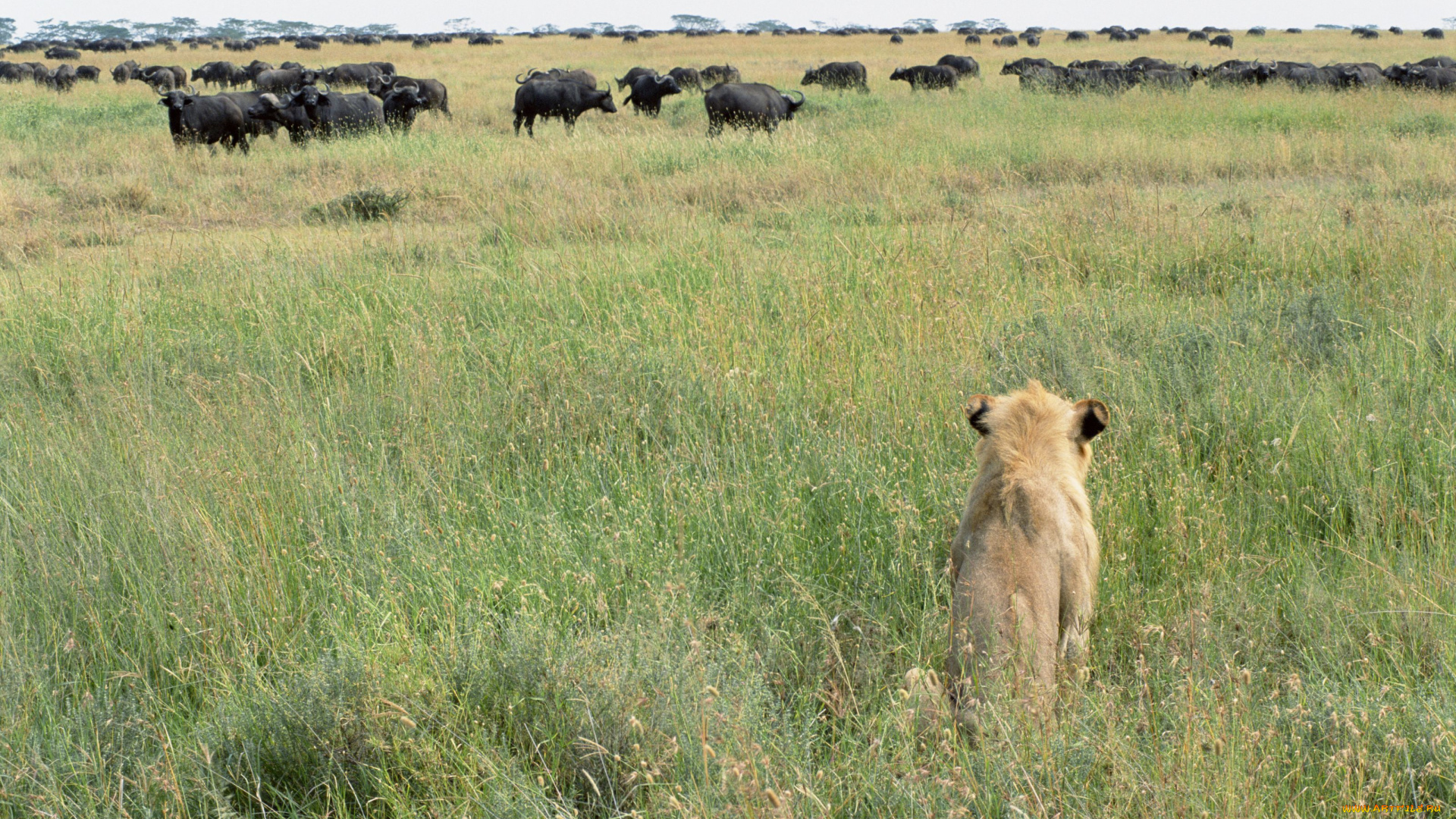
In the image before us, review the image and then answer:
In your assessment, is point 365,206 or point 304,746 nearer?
point 304,746

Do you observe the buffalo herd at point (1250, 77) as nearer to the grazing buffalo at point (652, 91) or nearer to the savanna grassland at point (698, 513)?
the grazing buffalo at point (652, 91)

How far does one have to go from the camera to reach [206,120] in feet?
55.0

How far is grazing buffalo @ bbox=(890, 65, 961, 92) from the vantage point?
90.0ft

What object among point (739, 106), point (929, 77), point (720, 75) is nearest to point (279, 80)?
point (720, 75)

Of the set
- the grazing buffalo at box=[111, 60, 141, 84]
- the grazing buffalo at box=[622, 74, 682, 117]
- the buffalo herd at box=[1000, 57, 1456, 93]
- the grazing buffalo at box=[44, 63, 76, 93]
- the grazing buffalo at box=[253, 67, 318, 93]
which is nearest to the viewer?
the buffalo herd at box=[1000, 57, 1456, 93]

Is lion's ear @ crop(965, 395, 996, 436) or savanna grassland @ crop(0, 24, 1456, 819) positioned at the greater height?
lion's ear @ crop(965, 395, 996, 436)

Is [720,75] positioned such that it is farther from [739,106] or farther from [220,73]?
[220,73]

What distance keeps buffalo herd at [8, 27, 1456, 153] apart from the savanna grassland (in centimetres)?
977

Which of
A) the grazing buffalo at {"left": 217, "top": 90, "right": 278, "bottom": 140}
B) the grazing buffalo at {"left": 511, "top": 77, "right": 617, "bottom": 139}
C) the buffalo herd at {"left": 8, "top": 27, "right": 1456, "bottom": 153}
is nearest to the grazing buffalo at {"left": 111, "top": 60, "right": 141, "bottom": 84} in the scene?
the buffalo herd at {"left": 8, "top": 27, "right": 1456, "bottom": 153}

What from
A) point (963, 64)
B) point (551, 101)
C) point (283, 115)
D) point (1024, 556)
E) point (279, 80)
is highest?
point (963, 64)

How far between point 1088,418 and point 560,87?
1955 centimetres

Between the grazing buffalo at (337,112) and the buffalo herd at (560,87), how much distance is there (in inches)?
1.0

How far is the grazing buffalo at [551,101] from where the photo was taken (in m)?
20.5

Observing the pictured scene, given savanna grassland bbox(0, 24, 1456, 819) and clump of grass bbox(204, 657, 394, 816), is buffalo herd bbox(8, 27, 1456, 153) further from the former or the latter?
clump of grass bbox(204, 657, 394, 816)
